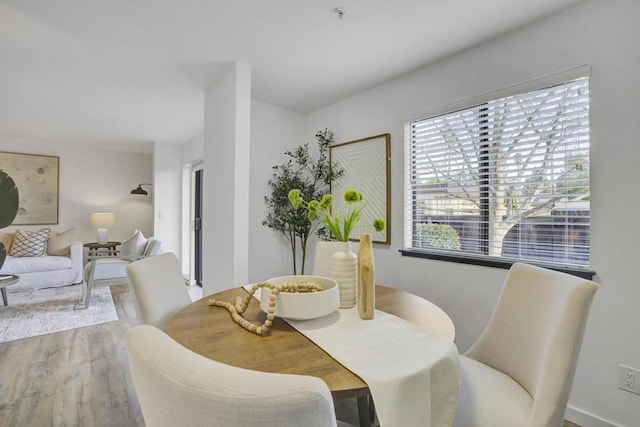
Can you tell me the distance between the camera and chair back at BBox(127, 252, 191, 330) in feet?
4.28

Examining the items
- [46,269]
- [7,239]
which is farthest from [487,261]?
[7,239]

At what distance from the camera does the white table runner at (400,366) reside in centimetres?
75

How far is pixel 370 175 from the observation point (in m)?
2.85

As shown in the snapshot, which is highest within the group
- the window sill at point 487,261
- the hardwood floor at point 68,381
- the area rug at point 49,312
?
the window sill at point 487,261

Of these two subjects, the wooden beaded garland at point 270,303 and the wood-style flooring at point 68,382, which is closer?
the wooden beaded garland at point 270,303

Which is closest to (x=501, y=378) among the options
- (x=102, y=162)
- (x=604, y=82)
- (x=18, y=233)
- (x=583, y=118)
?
(x=583, y=118)

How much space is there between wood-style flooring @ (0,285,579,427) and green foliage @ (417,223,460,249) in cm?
118

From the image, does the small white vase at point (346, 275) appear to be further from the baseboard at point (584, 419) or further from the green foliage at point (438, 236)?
the baseboard at point (584, 419)

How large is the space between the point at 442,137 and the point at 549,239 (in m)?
1.00

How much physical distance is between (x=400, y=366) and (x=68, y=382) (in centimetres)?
235

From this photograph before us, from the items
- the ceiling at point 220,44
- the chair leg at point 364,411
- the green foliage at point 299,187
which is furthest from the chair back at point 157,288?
the green foliage at point 299,187

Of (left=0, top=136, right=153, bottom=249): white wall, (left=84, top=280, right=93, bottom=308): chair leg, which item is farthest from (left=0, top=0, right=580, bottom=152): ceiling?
(left=0, top=136, right=153, bottom=249): white wall

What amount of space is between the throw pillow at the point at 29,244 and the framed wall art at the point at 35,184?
484 millimetres

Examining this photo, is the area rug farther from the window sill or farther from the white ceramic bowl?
the window sill
